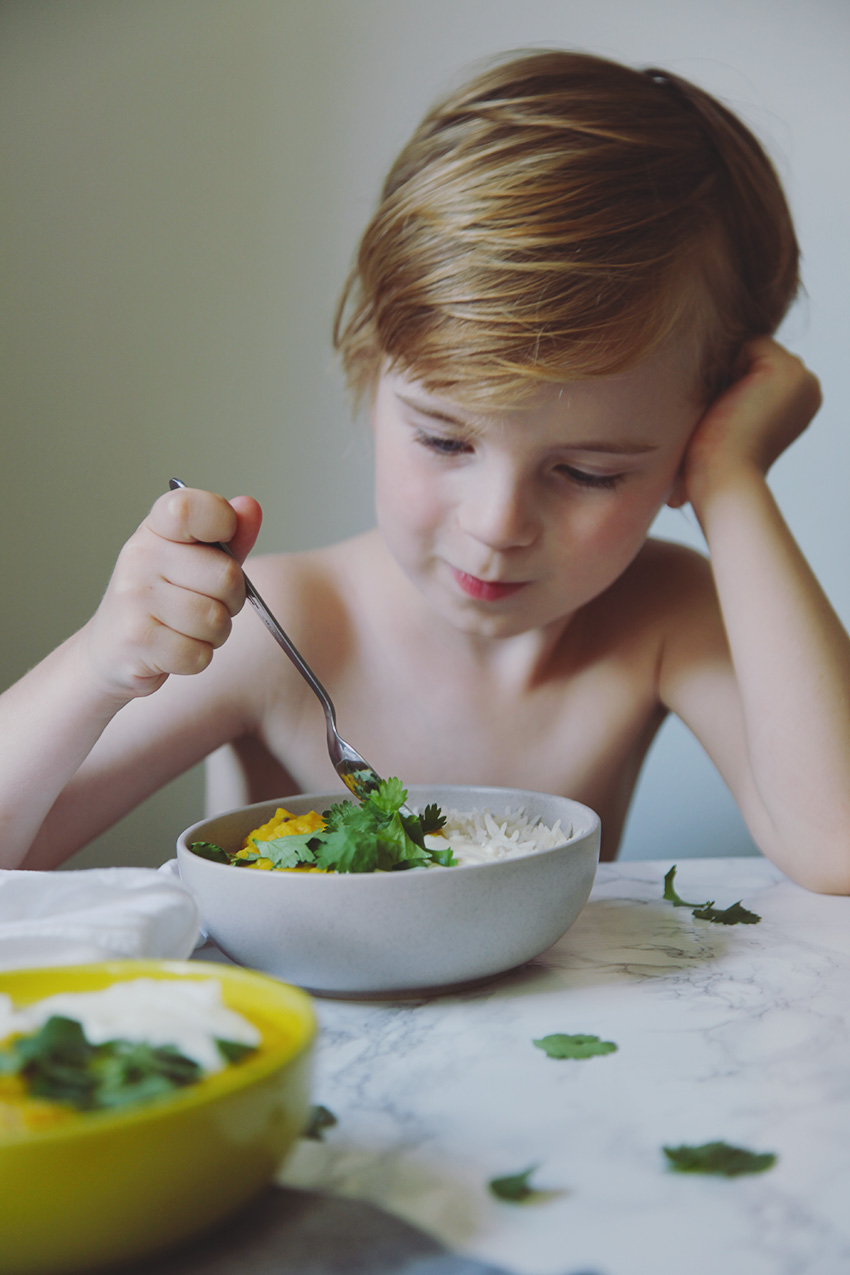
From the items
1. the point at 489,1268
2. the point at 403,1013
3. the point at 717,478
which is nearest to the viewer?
the point at 489,1268

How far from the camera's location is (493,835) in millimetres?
743

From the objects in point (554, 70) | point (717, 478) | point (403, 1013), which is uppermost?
point (554, 70)

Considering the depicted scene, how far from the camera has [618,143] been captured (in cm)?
101

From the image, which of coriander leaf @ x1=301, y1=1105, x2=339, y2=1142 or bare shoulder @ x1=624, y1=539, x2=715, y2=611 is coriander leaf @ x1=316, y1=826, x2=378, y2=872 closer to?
coriander leaf @ x1=301, y1=1105, x2=339, y2=1142

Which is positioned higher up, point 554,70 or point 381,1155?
point 554,70

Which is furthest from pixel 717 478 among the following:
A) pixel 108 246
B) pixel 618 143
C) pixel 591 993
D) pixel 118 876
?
pixel 108 246

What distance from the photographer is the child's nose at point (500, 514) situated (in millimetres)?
931

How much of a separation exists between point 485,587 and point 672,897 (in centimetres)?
36

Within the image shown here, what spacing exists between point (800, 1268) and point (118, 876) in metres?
0.43

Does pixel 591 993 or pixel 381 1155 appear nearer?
pixel 381 1155

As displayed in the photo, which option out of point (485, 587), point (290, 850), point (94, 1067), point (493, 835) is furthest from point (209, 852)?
point (485, 587)

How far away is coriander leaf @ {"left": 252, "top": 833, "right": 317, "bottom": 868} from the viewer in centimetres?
64

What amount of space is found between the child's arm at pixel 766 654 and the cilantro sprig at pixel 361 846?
1.52 feet

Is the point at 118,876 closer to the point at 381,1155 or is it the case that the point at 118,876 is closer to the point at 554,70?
the point at 381,1155
